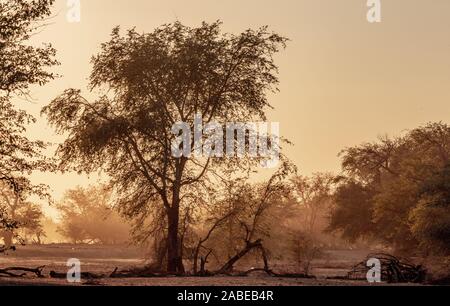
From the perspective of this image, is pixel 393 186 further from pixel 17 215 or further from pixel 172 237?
pixel 17 215

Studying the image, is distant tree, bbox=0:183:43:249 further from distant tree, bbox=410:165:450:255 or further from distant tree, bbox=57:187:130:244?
distant tree, bbox=410:165:450:255

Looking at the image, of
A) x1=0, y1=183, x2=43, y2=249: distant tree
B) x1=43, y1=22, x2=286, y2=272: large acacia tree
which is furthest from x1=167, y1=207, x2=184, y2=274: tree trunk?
x1=0, y1=183, x2=43, y2=249: distant tree

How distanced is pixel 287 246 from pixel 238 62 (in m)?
23.4

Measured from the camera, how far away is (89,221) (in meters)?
126

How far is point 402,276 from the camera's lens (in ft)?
100

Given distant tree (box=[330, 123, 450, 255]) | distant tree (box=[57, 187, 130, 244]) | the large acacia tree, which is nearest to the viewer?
the large acacia tree

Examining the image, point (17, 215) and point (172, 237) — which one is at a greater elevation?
point (17, 215)

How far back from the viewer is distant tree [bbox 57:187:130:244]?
412ft

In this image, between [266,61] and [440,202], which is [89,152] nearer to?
[266,61]

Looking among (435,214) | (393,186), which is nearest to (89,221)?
(393,186)

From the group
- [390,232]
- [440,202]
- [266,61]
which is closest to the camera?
[266,61]

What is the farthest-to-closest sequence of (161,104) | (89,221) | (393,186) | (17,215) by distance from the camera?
(89,221) → (17,215) → (393,186) → (161,104)
